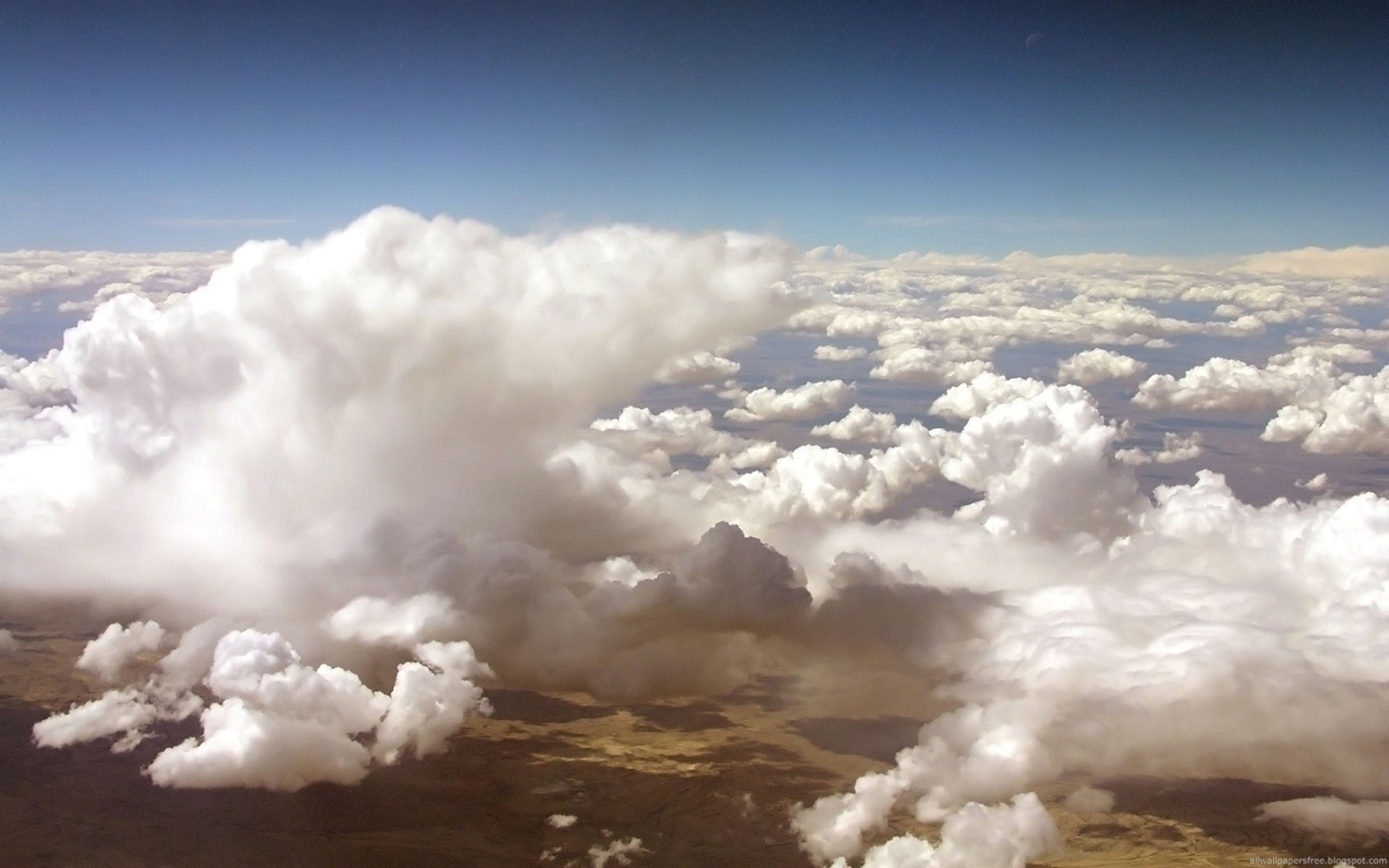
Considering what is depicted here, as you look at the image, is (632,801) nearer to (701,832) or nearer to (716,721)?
(701,832)

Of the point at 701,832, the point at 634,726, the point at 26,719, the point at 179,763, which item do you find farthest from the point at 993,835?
the point at 26,719

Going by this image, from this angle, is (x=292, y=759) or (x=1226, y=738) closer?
(x=292, y=759)

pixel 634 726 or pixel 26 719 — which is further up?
pixel 26 719

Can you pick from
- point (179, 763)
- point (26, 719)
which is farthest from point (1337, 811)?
point (26, 719)

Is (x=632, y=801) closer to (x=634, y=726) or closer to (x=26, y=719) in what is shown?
(x=634, y=726)

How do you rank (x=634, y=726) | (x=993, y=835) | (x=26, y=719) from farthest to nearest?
1. (x=634, y=726)
2. (x=26, y=719)
3. (x=993, y=835)

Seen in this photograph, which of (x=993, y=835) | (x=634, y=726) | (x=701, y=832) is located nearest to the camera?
(x=993, y=835)
